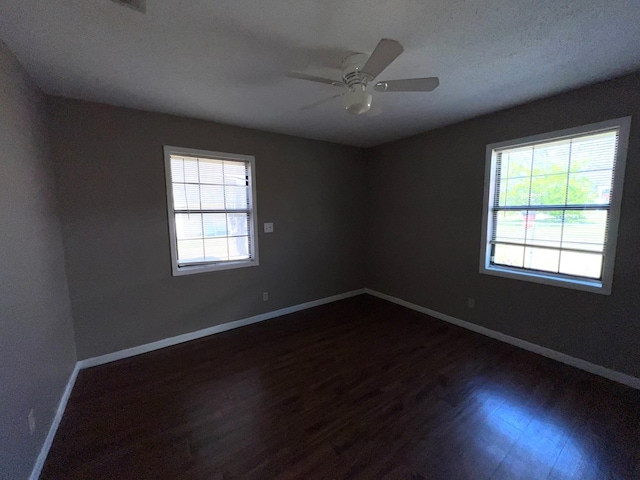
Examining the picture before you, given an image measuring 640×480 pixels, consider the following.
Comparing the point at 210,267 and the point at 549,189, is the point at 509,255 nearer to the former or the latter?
the point at 549,189

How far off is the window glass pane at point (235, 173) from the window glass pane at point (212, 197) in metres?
0.14

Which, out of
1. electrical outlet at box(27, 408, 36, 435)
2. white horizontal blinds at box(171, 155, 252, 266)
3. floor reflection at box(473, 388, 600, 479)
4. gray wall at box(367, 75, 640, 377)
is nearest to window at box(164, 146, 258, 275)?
white horizontal blinds at box(171, 155, 252, 266)

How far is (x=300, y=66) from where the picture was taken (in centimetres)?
181

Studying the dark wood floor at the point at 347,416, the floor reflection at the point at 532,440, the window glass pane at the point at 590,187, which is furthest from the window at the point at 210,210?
the window glass pane at the point at 590,187

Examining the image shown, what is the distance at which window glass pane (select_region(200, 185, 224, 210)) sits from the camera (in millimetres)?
2941

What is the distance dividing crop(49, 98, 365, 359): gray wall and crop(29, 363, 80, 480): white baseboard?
317 millimetres

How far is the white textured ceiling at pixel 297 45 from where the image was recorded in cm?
129

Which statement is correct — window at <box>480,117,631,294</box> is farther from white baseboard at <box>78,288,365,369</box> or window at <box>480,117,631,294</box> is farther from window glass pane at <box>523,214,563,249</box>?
white baseboard at <box>78,288,365,369</box>

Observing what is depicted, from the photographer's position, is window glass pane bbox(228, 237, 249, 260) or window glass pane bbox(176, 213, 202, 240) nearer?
window glass pane bbox(176, 213, 202, 240)

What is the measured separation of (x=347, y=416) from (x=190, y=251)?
2337 mm

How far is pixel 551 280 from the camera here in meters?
2.44

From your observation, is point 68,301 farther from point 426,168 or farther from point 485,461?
point 426,168

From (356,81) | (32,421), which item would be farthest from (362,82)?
(32,421)

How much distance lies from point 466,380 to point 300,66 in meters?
2.85
